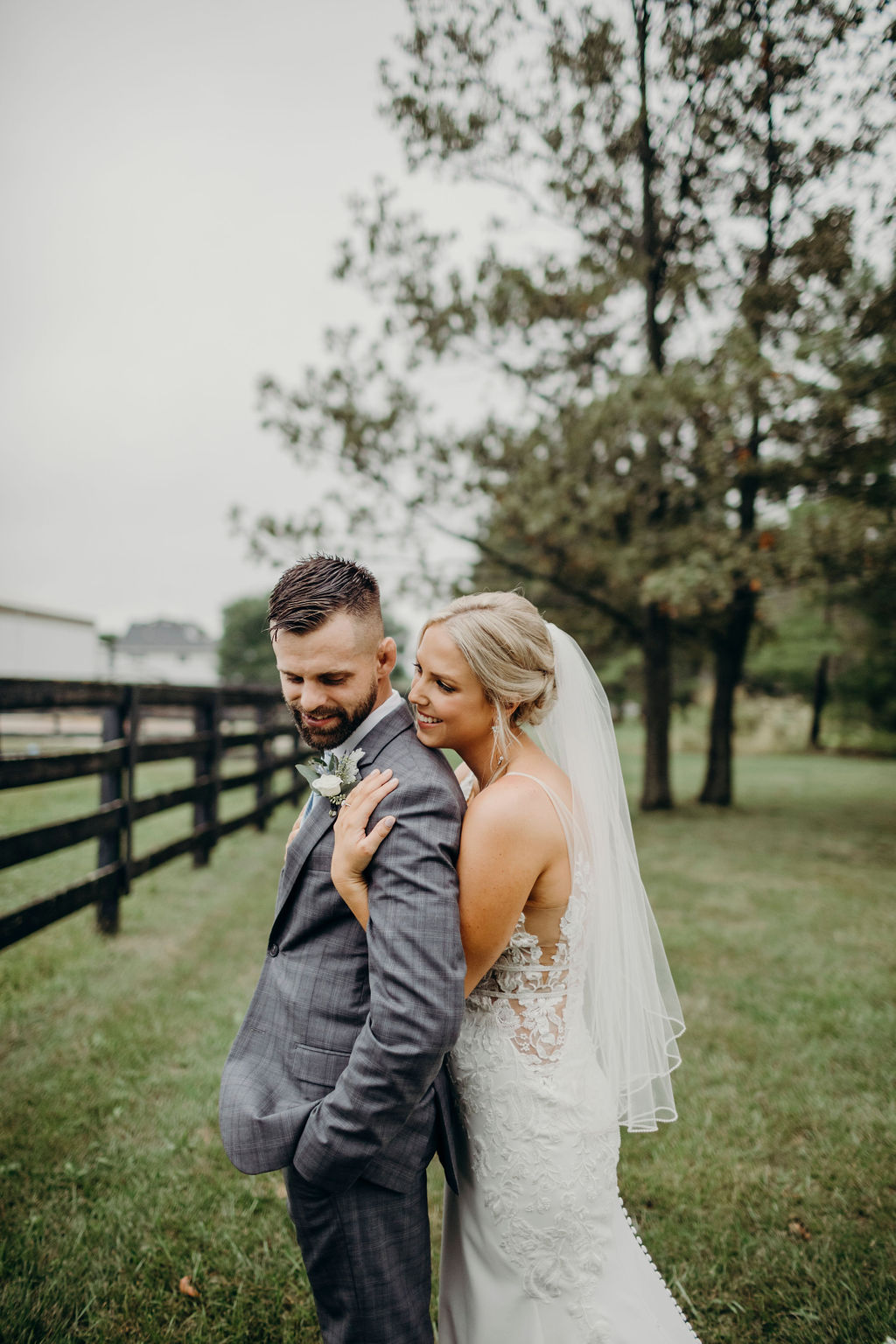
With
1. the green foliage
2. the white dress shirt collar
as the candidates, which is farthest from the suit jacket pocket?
the green foliage

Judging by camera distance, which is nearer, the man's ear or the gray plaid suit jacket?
the gray plaid suit jacket

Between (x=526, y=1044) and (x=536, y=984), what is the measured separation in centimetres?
15

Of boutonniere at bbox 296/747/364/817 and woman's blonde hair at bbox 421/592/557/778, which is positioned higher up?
woman's blonde hair at bbox 421/592/557/778

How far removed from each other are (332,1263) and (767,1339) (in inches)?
67.9

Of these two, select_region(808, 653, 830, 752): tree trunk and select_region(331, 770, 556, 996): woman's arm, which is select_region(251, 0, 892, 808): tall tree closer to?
select_region(331, 770, 556, 996): woman's arm

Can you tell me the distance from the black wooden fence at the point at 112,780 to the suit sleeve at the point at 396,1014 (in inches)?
127

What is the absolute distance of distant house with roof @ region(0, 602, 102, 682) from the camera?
23156mm

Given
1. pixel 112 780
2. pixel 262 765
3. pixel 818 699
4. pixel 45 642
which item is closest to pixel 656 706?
pixel 262 765

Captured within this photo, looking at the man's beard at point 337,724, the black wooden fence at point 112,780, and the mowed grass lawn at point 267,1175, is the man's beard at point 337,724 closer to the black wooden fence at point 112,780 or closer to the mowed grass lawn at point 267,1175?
the mowed grass lawn at point 267,1175

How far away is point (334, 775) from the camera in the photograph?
168cm

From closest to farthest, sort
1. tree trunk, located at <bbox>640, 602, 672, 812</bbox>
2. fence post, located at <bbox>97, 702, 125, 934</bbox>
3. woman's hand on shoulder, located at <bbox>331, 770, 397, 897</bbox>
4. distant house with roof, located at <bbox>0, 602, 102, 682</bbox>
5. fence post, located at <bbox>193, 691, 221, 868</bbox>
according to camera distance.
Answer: woman's hand on shoulder, located at <bbox>331, 770, 397, 897</bbox> → fence post, located at <bbox>97, 702, 125, 934</bbox> → fence post, located at <bbox>193, 691, 221, 868</bbox> → tree trunk, located at <bbox>640, 602, 672, 812</bbox> → distant house with roof, located at <bbox>0, 602, 102, 682</bbox>

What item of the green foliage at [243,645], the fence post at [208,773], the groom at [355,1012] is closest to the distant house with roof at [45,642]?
the green foliage at [243,645]

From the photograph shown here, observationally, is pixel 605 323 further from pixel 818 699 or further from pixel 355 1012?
pixel 818 699

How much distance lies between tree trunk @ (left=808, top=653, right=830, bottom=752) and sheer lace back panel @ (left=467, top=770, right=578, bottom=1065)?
83.1ft
